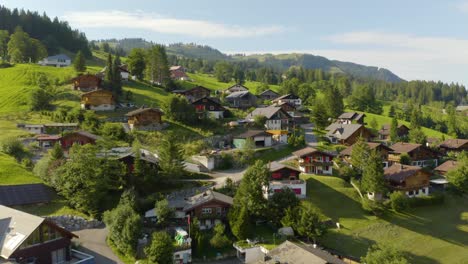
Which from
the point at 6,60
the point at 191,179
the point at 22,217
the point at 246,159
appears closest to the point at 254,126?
the point at 246,159

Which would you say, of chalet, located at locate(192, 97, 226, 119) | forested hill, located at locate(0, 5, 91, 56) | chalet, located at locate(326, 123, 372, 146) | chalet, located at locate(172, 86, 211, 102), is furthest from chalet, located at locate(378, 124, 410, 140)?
forested hill, located at locate(0, 5, 91, 56)

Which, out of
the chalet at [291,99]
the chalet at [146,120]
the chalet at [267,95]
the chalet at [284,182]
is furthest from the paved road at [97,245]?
the chalet at [267,95]

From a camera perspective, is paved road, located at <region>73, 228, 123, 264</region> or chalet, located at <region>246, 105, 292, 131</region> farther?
chalet, located at <region>246, 105, 292, 131</region>

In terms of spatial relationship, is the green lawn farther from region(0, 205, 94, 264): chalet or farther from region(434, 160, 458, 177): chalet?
region(0, 205, 94, 264): chalet

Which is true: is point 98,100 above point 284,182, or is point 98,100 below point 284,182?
above

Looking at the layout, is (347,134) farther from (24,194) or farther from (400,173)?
(24,194)

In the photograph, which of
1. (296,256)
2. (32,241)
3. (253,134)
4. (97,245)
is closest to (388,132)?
(253,134)
